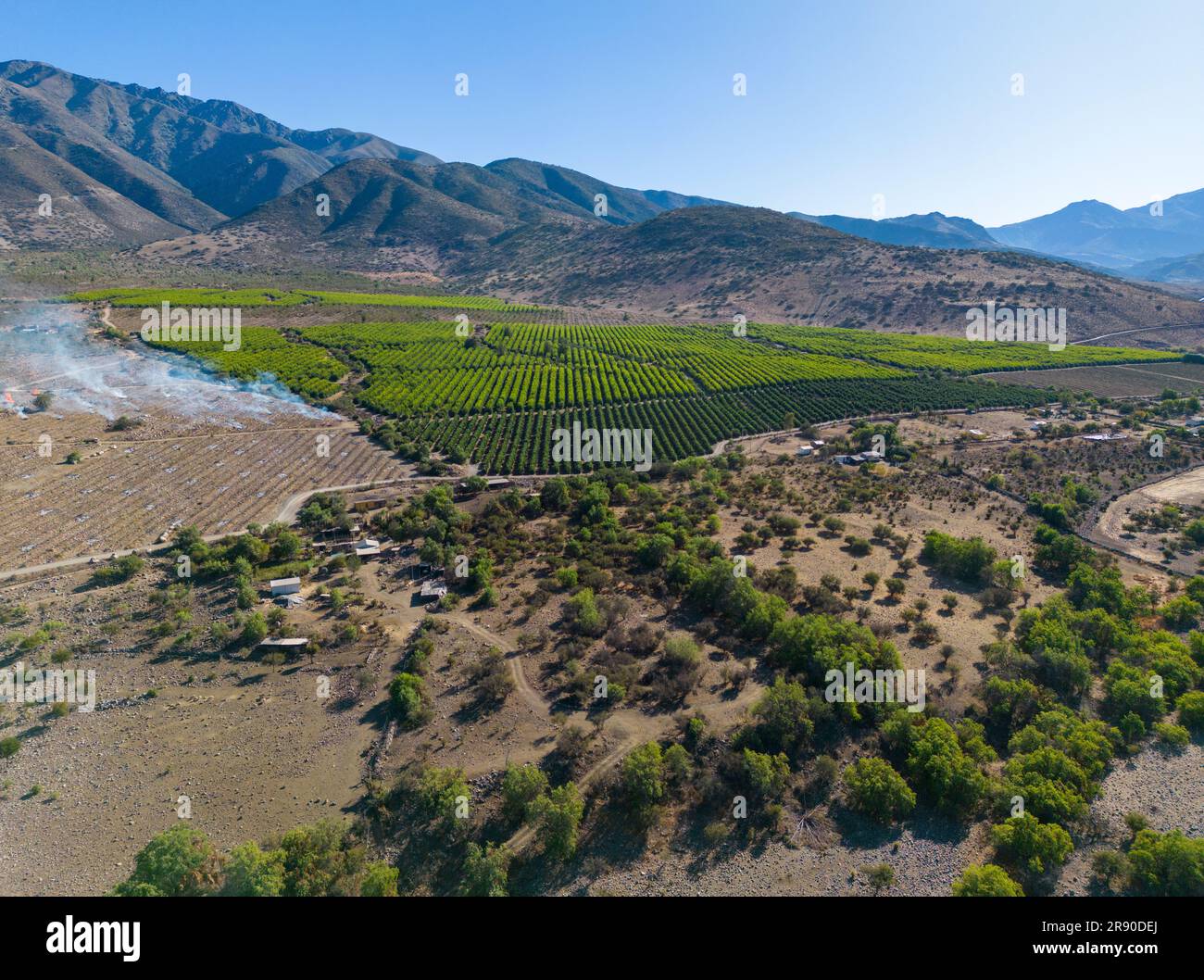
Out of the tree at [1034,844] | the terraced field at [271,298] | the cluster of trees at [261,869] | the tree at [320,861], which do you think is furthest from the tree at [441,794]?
the terraced field at [271,298]

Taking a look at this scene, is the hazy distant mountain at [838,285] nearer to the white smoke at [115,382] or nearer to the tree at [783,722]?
the white smoke at [115,382]

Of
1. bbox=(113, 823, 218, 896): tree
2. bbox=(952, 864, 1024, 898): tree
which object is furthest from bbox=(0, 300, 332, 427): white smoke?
bbox=(952, 864, 1024, 898): tree

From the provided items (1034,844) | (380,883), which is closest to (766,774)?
(1034,844)

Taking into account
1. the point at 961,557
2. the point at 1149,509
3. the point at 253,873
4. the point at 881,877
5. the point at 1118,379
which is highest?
the point at 1118,379

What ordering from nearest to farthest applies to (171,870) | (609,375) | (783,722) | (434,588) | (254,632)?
(171,870)
(783,722)
(254,632)
(434,588)
(609,375)

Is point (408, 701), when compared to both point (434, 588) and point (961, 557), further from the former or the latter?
point (961, 557)

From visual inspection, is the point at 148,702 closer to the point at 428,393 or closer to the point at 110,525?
the point at 110,525
